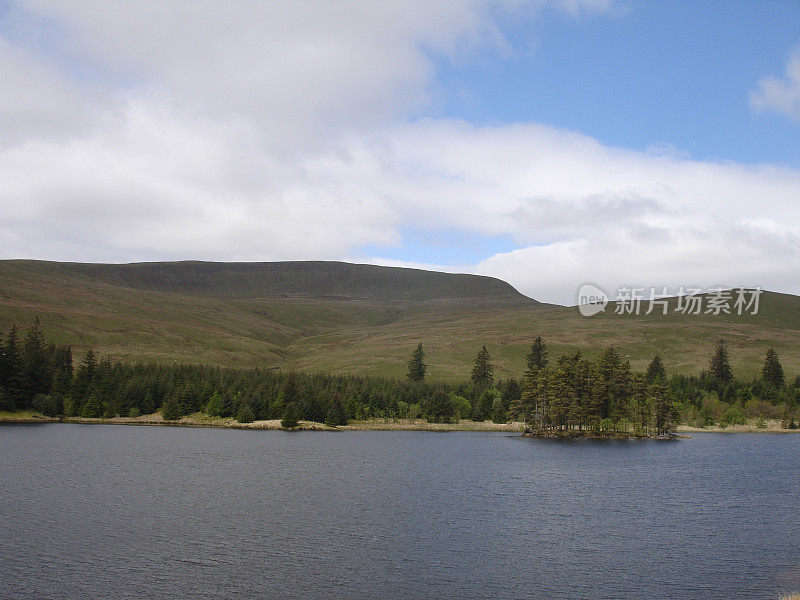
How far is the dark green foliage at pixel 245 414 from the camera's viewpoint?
155000 millimetres

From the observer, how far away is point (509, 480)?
7869 centimetres

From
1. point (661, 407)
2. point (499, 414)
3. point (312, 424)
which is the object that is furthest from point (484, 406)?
point (312, 424)

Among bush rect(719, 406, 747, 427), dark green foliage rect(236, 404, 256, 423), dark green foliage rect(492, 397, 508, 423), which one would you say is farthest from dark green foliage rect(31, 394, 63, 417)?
bush rect(719, 406, 747, 427)

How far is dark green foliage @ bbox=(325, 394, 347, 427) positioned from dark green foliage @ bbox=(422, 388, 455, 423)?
23.1m

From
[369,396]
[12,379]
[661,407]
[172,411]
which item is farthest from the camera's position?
[369,396]

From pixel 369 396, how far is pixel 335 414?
20141mm

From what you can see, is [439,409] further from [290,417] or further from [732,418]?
[732,418]

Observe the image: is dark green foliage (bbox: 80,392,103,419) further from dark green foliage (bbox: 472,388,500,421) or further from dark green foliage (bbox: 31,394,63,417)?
dark green foliage (bbox: 472,388,500,421)

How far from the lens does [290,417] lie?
14950cm

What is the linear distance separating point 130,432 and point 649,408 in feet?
391

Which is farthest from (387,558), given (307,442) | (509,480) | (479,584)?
(307,442)

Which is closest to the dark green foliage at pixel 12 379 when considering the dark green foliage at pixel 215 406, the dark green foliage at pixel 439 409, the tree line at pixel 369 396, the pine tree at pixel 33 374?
the tree line at pixel 369 396

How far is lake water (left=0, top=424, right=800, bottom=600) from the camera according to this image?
1565 inches

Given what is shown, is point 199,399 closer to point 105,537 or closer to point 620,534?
point 105,537
